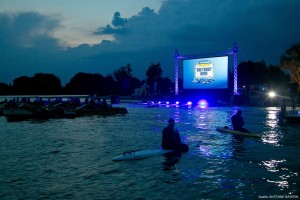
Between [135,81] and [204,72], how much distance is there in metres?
71.2

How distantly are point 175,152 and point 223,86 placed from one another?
43.8 metres

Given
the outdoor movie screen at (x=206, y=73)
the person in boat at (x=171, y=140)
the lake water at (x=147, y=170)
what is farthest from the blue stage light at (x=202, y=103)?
the person in boat at (x=171, y=140)

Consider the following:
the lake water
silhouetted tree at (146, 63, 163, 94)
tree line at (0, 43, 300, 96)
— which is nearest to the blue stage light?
tree line at (0, 43, 300, 96)

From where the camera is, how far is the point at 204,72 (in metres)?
57.7

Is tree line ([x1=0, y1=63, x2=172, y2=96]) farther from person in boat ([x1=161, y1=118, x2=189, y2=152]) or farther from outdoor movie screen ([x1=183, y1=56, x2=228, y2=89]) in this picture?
person in boat ([x1=161, y1=118, x2=189, y2=152])

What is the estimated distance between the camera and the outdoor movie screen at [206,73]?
55938mm

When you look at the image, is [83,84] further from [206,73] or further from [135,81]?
[206,73]

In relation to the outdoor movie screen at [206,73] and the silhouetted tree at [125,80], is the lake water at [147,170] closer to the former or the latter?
the outdoor movie screen at [206,73]

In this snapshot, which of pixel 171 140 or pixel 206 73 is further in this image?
pixel 206 73

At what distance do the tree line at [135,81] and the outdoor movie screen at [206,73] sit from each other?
10.6 meters

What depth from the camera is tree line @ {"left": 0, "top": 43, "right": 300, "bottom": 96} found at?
3381 inches

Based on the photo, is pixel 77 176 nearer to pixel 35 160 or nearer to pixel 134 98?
pixel 35 160

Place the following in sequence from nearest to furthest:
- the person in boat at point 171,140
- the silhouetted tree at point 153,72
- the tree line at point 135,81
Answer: the person in boat at point 171,140, the tree line at point 135,81, the silhouetted tree at point 153,72

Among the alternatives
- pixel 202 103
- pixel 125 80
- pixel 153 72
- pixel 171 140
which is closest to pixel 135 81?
pixel 125 80
